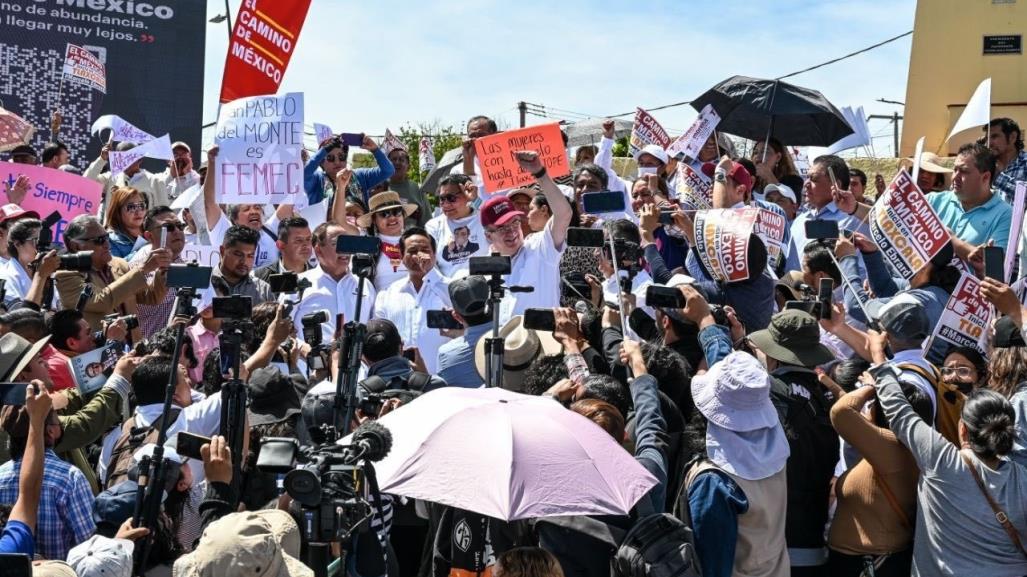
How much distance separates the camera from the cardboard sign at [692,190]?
387 inches

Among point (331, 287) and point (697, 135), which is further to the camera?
point (697, 135)

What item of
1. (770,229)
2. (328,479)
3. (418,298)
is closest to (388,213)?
(418,298)

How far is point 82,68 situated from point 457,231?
7305 mm

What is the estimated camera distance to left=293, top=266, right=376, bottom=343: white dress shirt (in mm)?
8416

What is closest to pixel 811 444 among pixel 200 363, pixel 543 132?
pixel 200 363

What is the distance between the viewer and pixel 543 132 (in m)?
9.84

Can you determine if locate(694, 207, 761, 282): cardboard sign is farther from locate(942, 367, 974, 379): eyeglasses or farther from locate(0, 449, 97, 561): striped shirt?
locate(0, 449, 97, 561): striped shirt

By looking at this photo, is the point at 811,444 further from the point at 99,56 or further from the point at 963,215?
the point at 99,56

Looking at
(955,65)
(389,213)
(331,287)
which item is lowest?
(331,287)

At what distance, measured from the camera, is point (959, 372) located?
230 inches

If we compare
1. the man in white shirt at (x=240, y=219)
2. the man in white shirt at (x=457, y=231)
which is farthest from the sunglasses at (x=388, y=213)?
the man in white shirt at (x=240, y=219)

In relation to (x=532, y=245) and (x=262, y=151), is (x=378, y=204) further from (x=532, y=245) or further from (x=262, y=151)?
(x=532, y=245)

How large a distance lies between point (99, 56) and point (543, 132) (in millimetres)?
15133

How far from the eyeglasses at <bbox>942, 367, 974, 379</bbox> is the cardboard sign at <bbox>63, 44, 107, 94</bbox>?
11.3 metres
